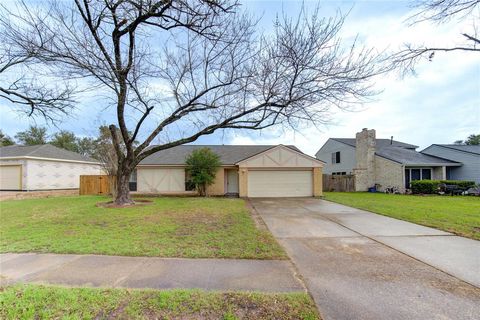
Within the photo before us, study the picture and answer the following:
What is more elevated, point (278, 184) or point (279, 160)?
point (279, 160)

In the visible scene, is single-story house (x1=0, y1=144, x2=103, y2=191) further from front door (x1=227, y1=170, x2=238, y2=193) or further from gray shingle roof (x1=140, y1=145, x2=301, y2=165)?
front door (x1=227, y1=170, x2=238, y2=193)

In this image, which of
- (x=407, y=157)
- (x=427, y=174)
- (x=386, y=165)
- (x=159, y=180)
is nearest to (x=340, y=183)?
(x=386, y=165)

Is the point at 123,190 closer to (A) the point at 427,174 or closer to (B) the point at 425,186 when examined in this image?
(B) the point at 425,186

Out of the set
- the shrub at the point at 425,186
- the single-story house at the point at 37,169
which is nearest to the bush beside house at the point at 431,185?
the shrub at the point at 425,186

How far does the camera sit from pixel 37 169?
20.9 meters

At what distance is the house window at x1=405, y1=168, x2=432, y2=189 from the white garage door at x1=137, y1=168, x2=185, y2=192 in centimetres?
1930

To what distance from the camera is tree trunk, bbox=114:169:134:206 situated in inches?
484

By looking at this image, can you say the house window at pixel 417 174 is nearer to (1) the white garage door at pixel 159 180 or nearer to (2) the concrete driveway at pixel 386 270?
(2) the concrete driveway at pixel 386 270

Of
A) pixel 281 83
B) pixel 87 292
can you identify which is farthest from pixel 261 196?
pixel 87 292

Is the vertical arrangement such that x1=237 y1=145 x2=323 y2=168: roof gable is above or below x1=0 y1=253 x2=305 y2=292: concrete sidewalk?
above

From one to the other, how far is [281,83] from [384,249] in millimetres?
6554

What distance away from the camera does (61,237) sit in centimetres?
590

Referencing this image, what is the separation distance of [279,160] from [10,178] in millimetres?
23016

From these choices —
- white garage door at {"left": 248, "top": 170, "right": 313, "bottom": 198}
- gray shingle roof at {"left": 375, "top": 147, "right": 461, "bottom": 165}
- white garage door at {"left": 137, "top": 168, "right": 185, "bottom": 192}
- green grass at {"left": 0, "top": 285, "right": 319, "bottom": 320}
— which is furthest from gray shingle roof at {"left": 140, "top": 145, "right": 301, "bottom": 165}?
green grass at {"left": 0, "top": 285, "right": 319, "bottom": 320}
